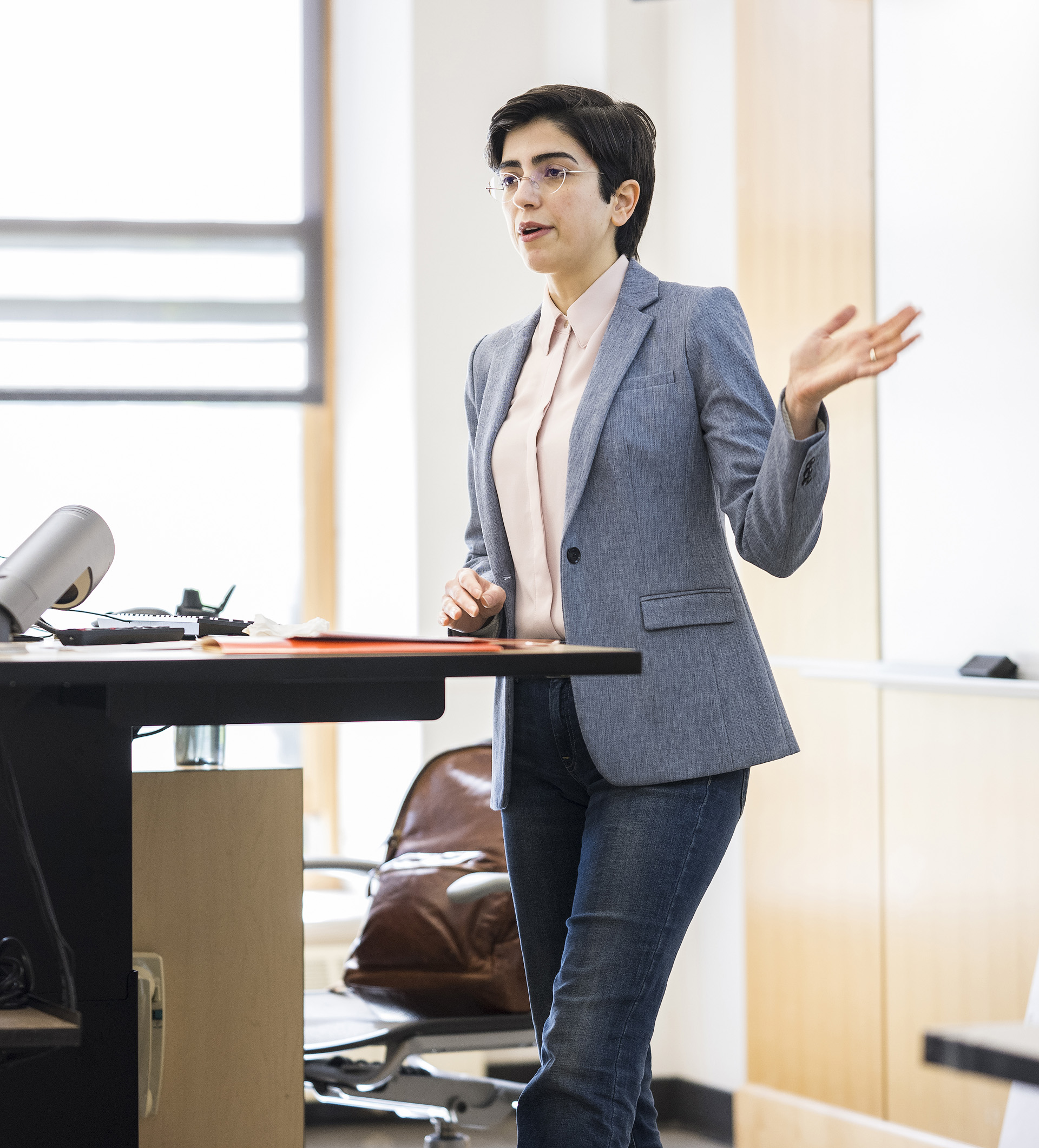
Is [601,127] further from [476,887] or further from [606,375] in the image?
[476,887]

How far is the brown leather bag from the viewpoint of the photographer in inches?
90.4

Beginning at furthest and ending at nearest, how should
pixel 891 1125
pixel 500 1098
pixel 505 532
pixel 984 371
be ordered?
pixel 891 1125 → pixel 984 371 → pixel 500 1098 → pixel 505 532

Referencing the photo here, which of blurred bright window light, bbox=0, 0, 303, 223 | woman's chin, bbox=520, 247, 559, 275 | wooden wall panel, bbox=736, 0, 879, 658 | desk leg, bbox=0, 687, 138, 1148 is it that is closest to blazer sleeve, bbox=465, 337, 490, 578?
woman's chin, bbox=520, 247, 559, 275

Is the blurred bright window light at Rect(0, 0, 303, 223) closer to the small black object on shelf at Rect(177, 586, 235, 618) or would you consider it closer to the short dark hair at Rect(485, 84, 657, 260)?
the small black object on shelf at Rect(177, 586, 235, 618)

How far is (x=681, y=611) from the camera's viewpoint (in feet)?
4.81

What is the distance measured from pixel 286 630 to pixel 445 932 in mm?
1192

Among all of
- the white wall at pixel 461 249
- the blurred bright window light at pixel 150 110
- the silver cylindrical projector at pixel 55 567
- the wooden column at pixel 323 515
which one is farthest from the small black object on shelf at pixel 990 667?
the blurred bright window light at pixel 150 110

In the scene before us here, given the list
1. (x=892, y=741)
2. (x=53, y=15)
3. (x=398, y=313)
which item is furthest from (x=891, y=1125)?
(x=53, y=15)

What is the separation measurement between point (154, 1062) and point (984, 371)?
5.83 ft

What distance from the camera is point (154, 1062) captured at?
151 cm

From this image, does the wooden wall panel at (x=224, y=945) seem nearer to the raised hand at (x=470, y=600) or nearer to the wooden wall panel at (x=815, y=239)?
the raised hand at (x=470, y=600)

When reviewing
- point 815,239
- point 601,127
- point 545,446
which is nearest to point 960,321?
point 815,239

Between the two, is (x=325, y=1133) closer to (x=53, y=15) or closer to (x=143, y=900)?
(x=143, y=900)

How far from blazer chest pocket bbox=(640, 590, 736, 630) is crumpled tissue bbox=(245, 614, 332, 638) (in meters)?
0.35
